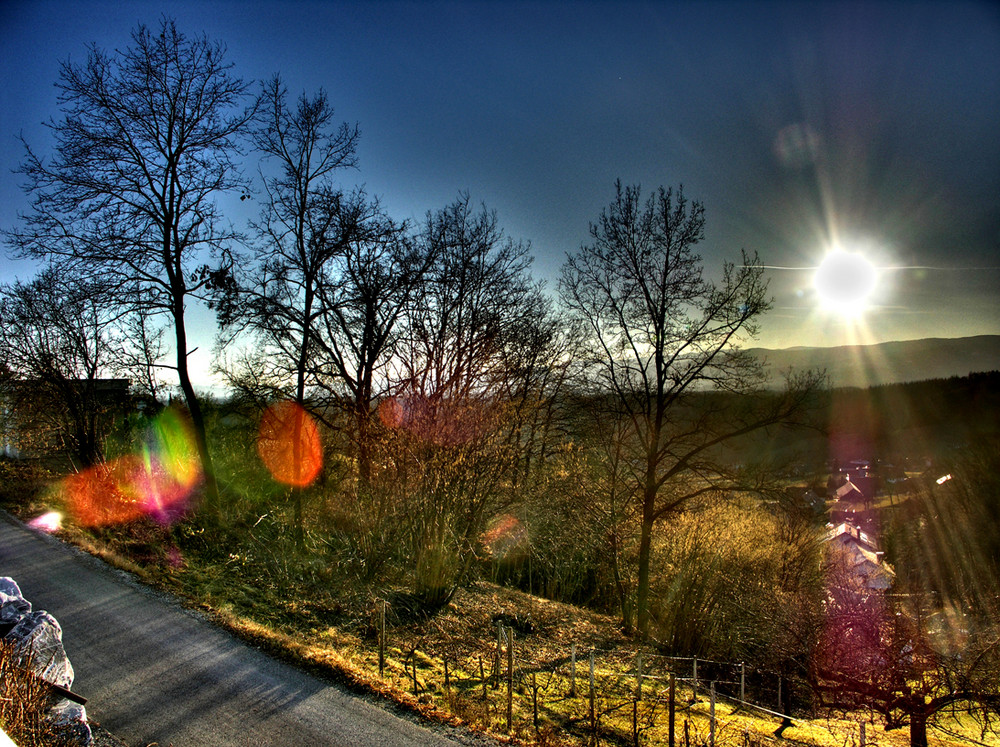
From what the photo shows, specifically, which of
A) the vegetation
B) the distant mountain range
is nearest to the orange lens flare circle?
the vegetation

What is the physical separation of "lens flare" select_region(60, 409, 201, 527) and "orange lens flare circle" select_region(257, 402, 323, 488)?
8.99 feet

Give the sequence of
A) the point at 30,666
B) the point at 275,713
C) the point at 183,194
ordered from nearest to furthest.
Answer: the point at 30,666, the point at 275,713, the point at 183,194

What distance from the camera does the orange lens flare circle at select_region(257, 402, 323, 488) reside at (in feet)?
42.3

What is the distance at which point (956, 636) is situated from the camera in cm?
1323

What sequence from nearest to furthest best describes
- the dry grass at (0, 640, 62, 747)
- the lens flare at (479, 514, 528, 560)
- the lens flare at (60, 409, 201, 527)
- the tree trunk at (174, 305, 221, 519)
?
the dry grass at (0, 640, 62, 747), the tree trunk at (174, 305, 221, 519), the lens flare at (60, 409, 201, 527), the lens flare at (479, 514, 528, 560)

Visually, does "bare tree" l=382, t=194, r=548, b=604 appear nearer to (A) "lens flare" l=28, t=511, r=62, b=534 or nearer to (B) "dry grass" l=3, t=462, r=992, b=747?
(B) "dry grass" l=3, t=462, r=992, b=747

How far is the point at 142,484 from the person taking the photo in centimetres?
1538

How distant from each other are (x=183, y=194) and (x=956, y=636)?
21.0 metres

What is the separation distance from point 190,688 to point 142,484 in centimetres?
1170

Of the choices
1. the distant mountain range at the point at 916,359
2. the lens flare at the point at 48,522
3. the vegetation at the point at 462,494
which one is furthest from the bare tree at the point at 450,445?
the distant mountain range at the point at 916,359

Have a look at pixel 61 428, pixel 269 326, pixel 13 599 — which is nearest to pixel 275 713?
pixel 13 599

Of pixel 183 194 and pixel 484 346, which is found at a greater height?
pixel 183 194

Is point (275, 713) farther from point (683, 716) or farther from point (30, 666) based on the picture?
point (683, 716)

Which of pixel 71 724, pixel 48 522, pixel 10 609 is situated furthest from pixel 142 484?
pixel 71 724
